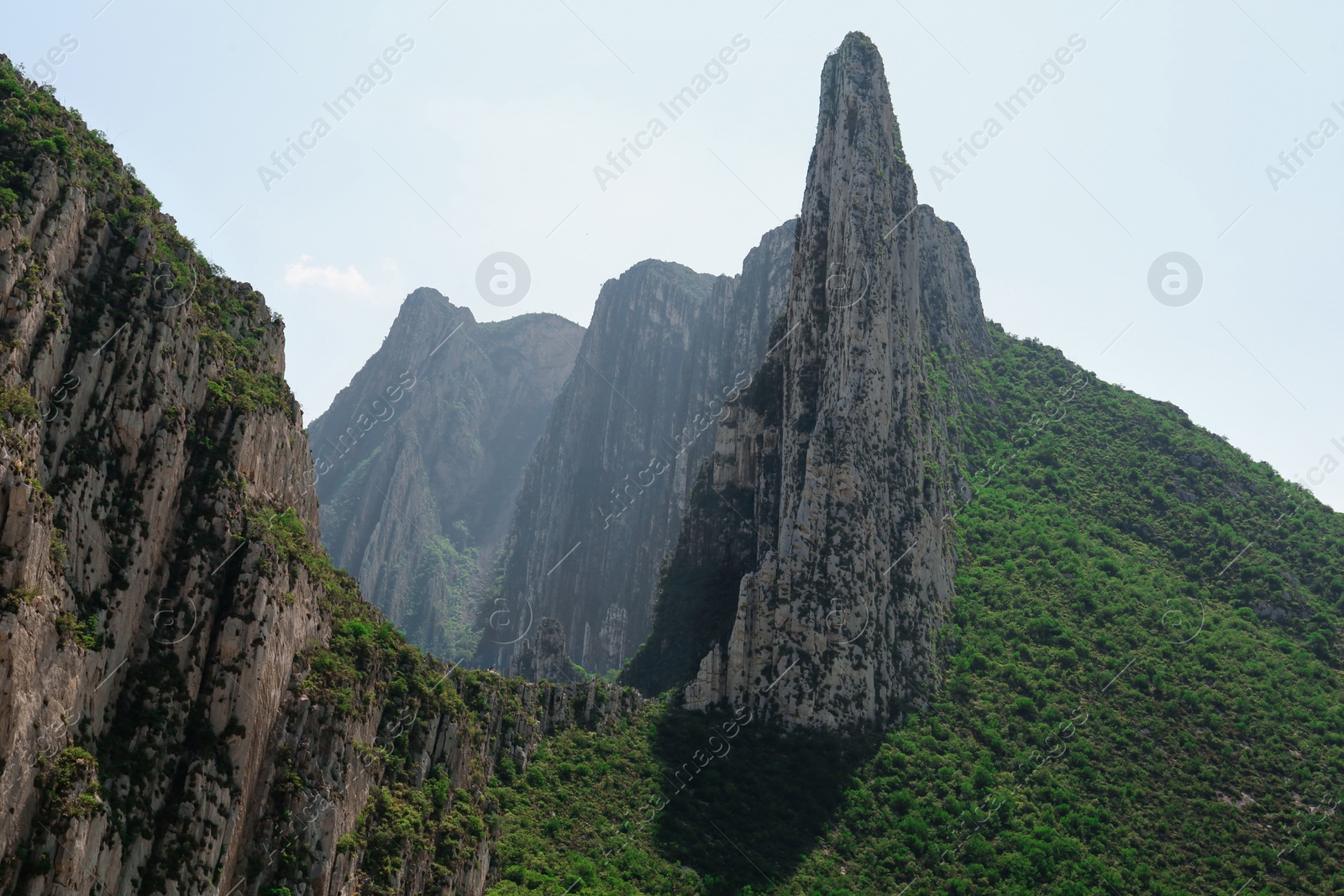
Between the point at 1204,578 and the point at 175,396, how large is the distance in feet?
206

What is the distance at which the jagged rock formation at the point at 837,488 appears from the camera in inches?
2201

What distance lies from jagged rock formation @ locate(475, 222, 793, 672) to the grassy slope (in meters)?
83.0

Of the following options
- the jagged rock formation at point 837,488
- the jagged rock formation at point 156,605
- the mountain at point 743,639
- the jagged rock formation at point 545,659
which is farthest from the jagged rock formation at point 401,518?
the jagged rock formation at point 156,605

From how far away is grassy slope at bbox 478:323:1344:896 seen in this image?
43.2 m

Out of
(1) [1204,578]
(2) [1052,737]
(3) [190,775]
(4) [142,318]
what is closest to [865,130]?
(1) [1204,578]

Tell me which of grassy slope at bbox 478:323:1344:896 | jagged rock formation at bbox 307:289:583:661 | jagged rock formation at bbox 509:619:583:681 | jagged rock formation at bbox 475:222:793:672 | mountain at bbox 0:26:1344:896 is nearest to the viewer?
mountain at bbox 0:26:1344:896

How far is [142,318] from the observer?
26766 millimetres

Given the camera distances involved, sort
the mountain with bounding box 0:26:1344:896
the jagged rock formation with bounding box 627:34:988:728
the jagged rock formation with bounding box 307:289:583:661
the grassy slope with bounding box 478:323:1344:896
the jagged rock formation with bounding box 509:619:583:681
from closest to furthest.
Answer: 1. the mountain with bounding box 0:26:1344:896
2. the grassy slope with bounding box 478:323:1344:896
3. the jagged rock formation with bounding box 627:34:988:728
4. the jagged rock formation with bounding box 509:619:583:681
5. the jagged rock formation with bounding box 307:289:583:661

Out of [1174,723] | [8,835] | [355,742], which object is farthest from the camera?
[1174,723]

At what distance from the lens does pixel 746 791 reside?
49.8 m

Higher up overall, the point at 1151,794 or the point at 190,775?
the point at 1151,794

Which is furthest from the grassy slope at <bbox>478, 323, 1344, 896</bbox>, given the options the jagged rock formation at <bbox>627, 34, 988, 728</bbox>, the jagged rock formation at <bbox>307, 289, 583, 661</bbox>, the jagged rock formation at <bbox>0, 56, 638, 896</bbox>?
the jagged rock formation at <bbox>307, 289, 583, 661</bbox>

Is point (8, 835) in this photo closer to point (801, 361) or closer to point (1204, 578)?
point (801, 361)

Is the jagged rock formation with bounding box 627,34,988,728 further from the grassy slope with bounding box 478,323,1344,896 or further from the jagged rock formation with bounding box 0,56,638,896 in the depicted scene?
the jagged rock formation with bounding box 0,56,638,896
